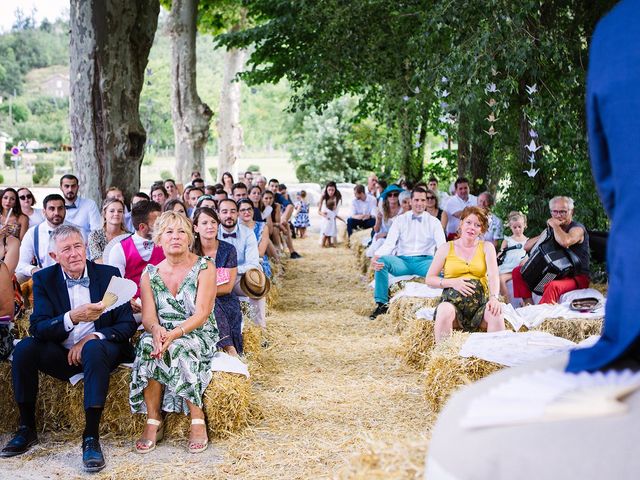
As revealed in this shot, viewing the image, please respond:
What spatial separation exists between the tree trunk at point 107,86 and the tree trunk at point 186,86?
7.02 meters

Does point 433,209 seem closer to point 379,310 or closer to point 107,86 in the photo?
point 379,310

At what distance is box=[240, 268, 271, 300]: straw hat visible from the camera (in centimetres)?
774

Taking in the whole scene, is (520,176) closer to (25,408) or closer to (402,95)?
(402,95)

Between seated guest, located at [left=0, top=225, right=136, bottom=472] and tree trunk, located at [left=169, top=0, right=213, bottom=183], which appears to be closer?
seated guest, located at [left=0, top=225, right=136, bottom=472]

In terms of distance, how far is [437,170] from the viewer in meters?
19.9

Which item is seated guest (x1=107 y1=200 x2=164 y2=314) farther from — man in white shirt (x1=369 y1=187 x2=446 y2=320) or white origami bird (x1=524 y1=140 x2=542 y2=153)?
white origami bird (x1=524 y1=140 x2=542 y2=153)

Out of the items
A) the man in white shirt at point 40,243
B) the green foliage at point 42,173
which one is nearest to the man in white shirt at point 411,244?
the man in white shirt at point 40,243

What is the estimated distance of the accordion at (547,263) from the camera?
7.95 meters

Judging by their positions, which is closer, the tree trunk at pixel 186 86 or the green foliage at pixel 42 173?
the tree trunk at pixel 186 86

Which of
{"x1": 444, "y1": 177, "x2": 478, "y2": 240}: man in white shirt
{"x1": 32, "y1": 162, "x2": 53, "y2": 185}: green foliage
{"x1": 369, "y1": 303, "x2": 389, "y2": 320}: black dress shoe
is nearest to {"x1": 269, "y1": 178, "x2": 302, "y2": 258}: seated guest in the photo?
{"x1": 444, "y1": 177, "x2": 478, "y2": 240}: man in white shirt

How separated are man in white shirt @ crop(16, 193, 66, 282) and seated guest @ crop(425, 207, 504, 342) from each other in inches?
140

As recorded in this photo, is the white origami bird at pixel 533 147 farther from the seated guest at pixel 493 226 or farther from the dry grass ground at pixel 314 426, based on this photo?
the dry grass ground at pixel 314 426

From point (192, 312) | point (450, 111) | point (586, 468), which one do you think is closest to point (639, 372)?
point (586, 468)

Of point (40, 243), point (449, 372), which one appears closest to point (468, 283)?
point (449, 372)
